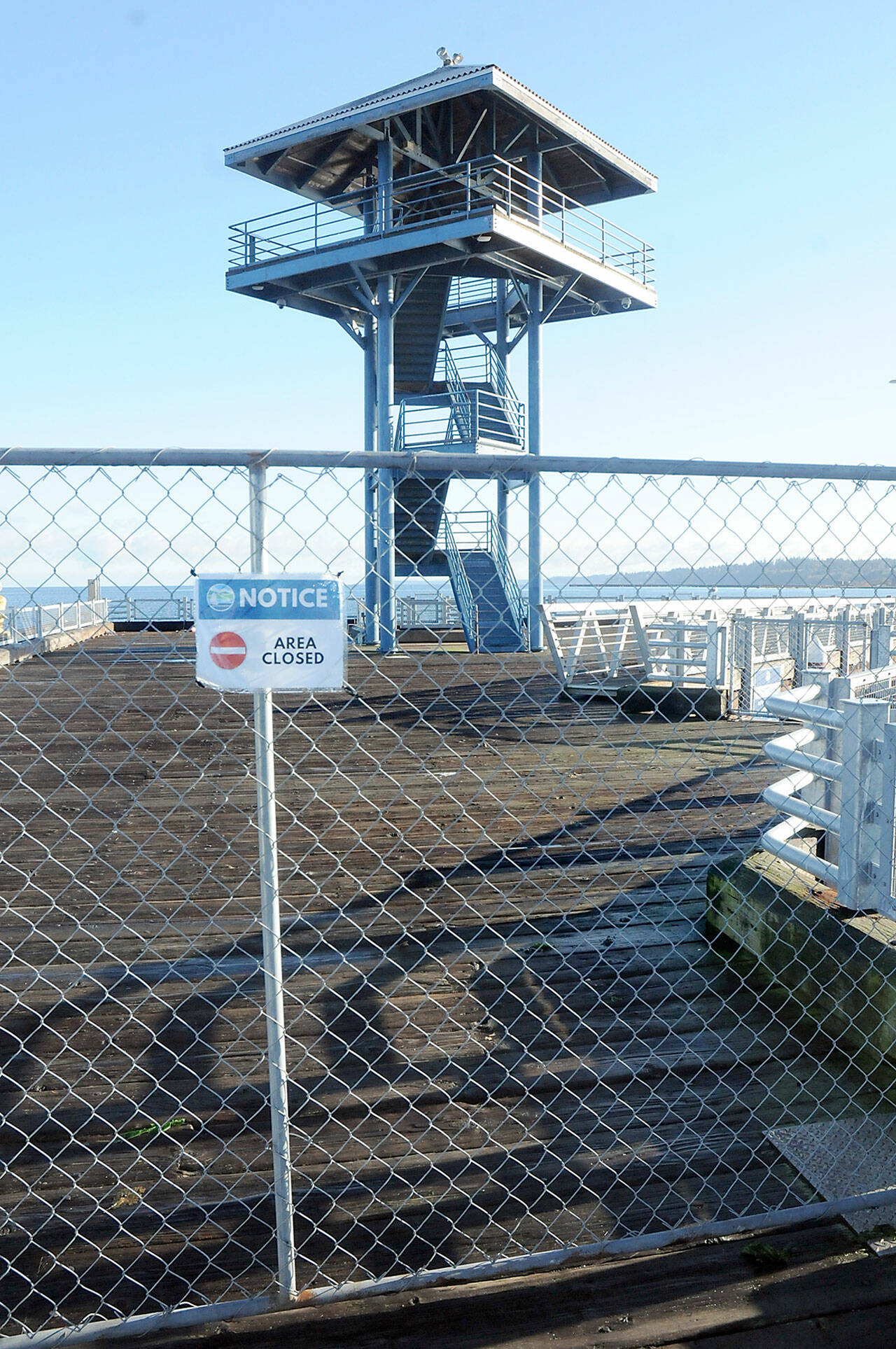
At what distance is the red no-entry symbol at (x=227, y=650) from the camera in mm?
2174

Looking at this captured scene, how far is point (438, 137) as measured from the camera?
20.2 m

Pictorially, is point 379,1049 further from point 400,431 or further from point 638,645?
point 400,431

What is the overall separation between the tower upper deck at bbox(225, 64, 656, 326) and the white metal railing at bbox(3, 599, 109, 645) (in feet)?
27.2

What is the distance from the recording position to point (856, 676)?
4543 mm

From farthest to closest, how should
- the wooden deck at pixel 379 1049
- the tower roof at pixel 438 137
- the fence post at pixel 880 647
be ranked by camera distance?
the tower roof at pixel 438 137 < the fence post at pixel 880 647 < the wooden deck at pixel 379 1049

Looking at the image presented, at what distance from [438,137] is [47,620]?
13.8 meters

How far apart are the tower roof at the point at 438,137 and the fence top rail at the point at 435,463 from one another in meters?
17.5

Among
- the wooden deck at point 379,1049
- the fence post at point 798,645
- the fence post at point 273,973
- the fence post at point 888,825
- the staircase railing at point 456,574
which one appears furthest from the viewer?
Answer: the staircase railing at point 456,574

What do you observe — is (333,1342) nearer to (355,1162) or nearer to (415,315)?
(355,1162)

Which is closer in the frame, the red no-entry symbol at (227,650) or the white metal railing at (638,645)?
the red no-entry symbol at (227,650)

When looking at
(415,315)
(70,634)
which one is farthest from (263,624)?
(70,634)

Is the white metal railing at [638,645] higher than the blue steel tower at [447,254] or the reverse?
the reverse

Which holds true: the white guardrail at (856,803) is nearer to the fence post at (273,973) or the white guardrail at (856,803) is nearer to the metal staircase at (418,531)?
the fence post at (273,973)

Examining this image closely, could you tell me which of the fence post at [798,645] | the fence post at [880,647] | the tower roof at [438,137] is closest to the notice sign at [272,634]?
the fence post at [880,647]
